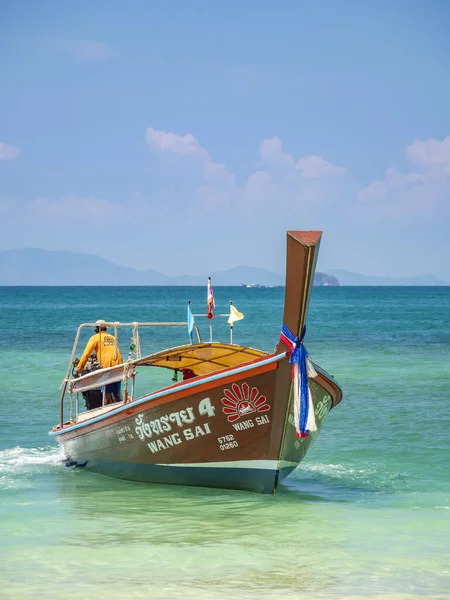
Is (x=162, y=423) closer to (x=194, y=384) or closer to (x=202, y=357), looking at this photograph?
(x=194, y=384)

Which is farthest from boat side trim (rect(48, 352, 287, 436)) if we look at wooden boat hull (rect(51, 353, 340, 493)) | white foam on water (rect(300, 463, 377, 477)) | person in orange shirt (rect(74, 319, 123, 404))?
white foam on water (rect(300, 463, 377, 477))

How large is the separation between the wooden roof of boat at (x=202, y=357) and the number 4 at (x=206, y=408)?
1.17 metres

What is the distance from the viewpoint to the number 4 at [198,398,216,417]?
36.1ft

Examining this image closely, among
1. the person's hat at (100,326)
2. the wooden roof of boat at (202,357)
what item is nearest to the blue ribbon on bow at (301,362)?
the wooden roof of boat at (202,357)

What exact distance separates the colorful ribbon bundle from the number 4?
954 millimetres

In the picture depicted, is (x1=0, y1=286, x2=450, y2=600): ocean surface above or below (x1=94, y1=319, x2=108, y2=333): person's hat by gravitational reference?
below

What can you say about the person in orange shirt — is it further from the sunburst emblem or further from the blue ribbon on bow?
the blue ribbon on bow

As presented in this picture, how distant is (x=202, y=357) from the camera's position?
13.0 metres

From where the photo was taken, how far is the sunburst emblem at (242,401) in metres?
10.8

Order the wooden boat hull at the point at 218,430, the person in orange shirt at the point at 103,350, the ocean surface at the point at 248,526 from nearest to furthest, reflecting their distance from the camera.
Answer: the ocean surface at the point at 248,526, the wooden boat hull at the point at 218,430, the person in orange shirt at the point at 103,350

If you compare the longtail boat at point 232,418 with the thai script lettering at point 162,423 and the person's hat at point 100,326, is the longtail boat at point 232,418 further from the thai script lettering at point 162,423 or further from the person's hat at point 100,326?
the person's hat at point 100,326

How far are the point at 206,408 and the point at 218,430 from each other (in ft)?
1.00

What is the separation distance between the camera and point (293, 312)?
33.1 feet

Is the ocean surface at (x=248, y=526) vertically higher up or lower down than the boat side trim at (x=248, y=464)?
lower down
